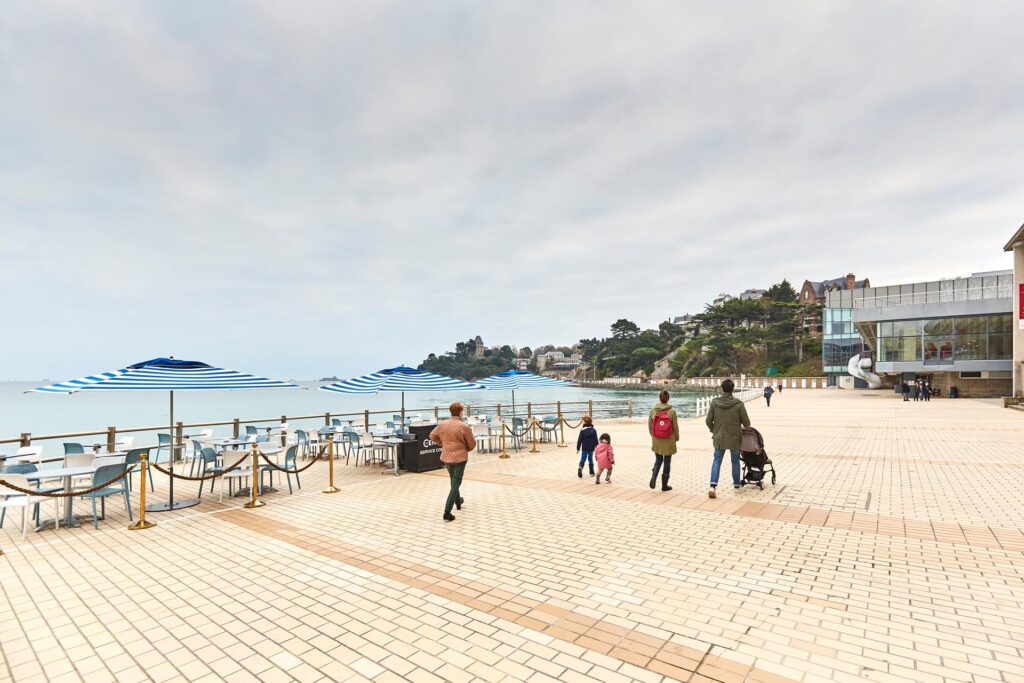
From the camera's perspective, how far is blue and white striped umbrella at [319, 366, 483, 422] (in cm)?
1279

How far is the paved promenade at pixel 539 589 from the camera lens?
147 inches

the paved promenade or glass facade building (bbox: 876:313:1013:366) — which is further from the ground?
glass facade building (bbox: 876:313:1013:366)

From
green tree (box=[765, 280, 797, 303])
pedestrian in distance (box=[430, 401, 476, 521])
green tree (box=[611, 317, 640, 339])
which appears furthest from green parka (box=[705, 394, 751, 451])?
green tree (box=[611, 317, 640, 339])

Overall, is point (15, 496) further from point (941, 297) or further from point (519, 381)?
point (941, 297)

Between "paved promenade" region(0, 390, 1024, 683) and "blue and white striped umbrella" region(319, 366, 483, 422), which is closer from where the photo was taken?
"paved promenade" region(0, 390, 1024, 683)

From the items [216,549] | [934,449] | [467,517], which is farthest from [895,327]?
[216,549]

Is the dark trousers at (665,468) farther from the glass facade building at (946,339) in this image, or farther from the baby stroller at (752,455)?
the glass facade building at (946,339)

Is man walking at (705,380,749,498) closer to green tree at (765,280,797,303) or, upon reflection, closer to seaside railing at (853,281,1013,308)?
seaside railing at (853,281,1013,308)

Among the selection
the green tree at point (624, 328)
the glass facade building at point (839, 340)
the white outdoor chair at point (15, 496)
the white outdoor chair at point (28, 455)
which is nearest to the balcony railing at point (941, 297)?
the glass facade building at point (839, 340)

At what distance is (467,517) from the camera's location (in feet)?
25.6

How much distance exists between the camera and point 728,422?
9.16 metres

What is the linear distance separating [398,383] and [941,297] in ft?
204

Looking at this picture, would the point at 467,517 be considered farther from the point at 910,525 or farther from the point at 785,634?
the point at 910,525

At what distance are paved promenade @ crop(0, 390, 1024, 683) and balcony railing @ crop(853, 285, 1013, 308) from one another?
47.1 metres
